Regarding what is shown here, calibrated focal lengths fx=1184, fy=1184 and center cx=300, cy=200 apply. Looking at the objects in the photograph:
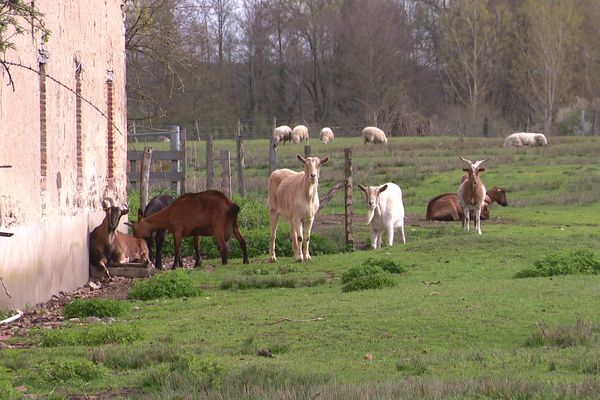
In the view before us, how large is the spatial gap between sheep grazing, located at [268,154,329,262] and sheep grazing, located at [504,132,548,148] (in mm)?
38735

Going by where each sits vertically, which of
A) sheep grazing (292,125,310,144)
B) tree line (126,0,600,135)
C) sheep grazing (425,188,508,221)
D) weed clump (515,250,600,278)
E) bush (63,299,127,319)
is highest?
tree line (126,0,600,135)

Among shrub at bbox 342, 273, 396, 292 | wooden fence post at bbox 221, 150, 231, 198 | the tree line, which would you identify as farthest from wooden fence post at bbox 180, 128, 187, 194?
the tree line

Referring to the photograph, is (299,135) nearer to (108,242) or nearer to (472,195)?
(472,195)

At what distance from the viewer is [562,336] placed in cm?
1105

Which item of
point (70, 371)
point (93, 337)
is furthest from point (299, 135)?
point (70, 371)

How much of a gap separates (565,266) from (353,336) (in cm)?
622

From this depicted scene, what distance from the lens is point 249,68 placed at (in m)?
87.2

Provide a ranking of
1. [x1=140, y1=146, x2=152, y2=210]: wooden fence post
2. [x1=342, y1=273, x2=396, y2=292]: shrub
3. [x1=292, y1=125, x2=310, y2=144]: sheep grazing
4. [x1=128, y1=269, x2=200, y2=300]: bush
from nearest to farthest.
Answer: [x1=342, y1=273, x2=396, y2=292]: shrub → [x1=128, y1=269, x2=200, y2=300]: bush → [x1=140, y1=146, x2=152, y2=210]: wooden fence post → [x1=292, y1=125, x2=310, y2=144]: sheep grazing

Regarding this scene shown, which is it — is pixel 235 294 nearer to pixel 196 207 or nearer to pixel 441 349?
pixel 196 207

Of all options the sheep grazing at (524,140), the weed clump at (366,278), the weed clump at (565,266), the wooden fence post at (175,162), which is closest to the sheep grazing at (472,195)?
the wooden fence post at (175,162)

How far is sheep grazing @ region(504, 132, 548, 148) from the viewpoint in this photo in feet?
200

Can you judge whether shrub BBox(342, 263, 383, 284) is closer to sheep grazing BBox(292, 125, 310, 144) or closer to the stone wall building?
the stone wall building

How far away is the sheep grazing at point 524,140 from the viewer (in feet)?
200

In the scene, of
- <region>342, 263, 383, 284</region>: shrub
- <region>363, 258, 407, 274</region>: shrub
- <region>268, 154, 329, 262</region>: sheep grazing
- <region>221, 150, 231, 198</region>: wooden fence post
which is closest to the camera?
<region>342, 263, 383, 284</region>: shrub
